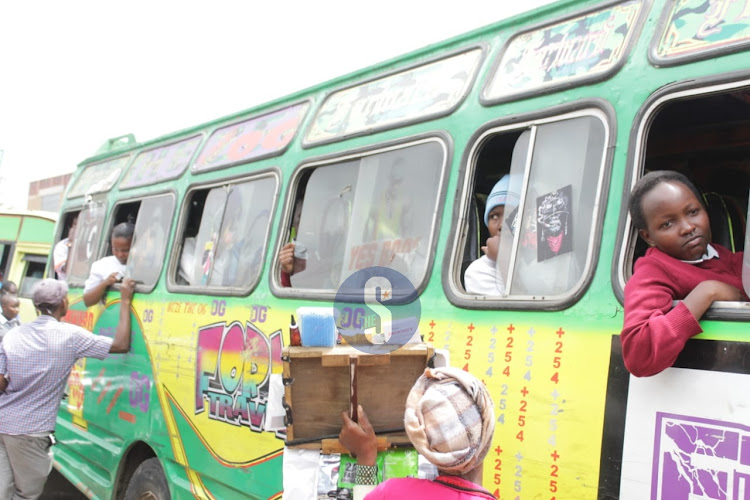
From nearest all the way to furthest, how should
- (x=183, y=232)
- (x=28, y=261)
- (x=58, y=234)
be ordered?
(x=183, y=232)
(x=58, y=234)
(x=28, y=261)

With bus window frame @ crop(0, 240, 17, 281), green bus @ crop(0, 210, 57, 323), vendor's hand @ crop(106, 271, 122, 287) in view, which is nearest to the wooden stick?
vendor's hand @ crop(106, 271, 122, 287)

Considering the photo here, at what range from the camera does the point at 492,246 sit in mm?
2986

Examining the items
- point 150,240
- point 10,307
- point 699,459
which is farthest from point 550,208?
point 10,307

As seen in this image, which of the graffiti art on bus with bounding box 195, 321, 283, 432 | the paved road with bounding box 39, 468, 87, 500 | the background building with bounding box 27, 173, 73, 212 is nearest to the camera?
the graffiti art on bus with bounding box 195, 321, 283, 432

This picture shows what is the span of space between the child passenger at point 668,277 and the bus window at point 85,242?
5.28 m

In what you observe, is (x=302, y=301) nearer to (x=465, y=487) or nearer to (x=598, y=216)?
(x=598, y=216)

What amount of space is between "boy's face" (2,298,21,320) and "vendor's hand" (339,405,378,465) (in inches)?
244

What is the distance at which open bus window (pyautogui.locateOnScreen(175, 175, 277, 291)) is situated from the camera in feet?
14.0

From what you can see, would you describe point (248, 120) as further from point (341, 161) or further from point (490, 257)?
point (490, 257)

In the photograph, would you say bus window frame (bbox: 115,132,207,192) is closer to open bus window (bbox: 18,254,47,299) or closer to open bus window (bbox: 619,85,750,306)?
open bus window (bbox: 619,85,750,306)

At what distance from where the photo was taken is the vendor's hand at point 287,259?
3.93m

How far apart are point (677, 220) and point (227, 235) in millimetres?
3131

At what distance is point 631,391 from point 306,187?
2.38 m
